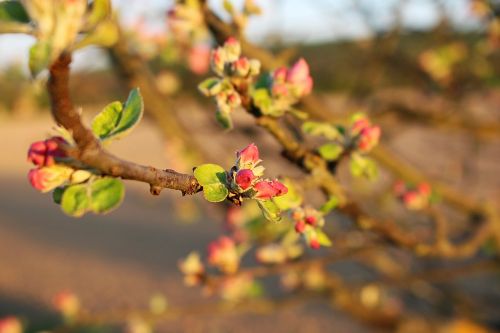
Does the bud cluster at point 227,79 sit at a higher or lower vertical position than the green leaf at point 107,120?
higher

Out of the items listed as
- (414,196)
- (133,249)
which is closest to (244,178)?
(414,196)

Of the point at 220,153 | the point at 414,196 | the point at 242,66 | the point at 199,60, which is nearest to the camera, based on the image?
the point at 242,66

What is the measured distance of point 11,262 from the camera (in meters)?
3.77

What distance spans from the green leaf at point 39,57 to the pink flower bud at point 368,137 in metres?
0.30

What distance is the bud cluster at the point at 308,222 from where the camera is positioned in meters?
0.49

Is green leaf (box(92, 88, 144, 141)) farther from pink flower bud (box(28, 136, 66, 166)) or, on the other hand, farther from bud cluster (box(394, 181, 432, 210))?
A: bud cluster (box(394, 181, 432, 210))

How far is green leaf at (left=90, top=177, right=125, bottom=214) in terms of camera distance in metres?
0.35

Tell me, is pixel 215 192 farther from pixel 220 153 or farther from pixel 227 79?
pixel 220 153

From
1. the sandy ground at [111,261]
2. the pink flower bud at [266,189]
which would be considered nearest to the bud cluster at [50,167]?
the pink flower bud at [266,189]

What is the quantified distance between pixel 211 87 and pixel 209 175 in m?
0.12

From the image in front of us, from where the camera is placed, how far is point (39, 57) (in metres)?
0.32

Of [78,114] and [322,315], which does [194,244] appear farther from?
[78,114]

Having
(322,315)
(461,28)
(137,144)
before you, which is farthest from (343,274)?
(137,144)

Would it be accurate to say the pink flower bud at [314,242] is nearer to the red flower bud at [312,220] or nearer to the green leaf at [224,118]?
the red flower bud at [312,220]
